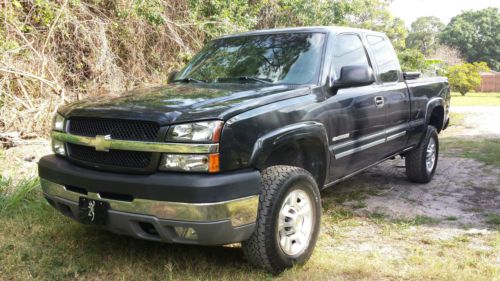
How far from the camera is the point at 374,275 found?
324 centimetres

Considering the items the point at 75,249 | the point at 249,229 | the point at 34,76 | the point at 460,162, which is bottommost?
the point at 460,162

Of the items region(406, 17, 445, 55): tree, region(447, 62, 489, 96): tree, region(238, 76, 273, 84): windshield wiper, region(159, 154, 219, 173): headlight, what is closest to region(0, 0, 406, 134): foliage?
region(238, 76, 273, 84): windshield wiper

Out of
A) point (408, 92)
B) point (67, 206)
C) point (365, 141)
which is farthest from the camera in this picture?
point (408, 92)

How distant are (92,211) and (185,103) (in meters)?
0.93

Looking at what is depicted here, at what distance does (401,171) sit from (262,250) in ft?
14.1

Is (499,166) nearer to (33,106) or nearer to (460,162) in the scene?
(460,162)

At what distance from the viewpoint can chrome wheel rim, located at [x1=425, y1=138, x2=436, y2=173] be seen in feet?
19.7

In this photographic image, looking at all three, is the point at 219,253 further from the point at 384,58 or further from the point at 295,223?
the point at 384,58

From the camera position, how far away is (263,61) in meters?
4.03

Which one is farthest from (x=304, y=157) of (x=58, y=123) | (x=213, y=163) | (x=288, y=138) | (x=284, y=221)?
(x=58, y=123)

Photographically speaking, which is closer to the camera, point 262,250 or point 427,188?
point 262,250

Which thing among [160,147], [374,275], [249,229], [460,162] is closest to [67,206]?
→ [160,147]

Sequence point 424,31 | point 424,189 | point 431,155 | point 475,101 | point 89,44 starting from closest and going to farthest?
point 424,189 < point 431,155 < point 89,44 < point 475,101 < point 424,31

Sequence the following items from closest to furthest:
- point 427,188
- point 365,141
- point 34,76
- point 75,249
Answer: point 75,249 < point 365,141 < point 427,188 < point 34,76
